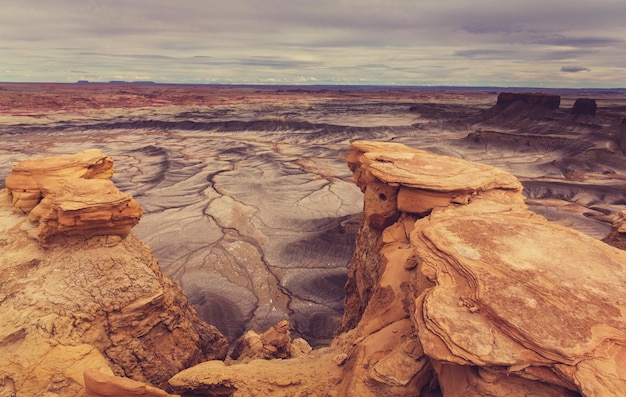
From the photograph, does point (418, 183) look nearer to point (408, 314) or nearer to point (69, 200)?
point (408, 314)

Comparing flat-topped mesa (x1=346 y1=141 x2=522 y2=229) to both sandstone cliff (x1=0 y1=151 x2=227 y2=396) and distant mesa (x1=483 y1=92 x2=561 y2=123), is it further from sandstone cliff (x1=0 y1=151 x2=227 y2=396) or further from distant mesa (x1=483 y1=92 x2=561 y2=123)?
distant mesa (x1=483 y1=92 x2=561 y2=123)

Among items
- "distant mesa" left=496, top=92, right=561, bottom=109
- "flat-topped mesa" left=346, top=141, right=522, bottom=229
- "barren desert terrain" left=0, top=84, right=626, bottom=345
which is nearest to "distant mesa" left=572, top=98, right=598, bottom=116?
"barren desert terrain" left=0, top=84, right=626, bottom=345

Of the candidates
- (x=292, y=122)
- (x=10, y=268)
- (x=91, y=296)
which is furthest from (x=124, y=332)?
(x=292, y=122)

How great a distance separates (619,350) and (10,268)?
8.76 m

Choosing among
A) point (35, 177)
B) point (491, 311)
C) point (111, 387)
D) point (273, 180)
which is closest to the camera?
point (491, 311)

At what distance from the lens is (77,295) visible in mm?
6297

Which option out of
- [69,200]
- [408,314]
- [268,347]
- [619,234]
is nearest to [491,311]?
[408,314]

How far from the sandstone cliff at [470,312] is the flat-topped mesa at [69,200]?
3.29m

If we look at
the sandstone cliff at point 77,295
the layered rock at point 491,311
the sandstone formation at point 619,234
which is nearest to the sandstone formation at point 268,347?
the sandstone cliff at point 77,295

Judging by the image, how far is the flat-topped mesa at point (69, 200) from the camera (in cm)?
686

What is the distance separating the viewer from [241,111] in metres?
71.7

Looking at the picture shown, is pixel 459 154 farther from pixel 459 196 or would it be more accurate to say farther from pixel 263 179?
pixel 459 196

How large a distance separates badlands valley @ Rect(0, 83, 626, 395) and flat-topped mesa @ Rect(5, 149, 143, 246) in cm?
512

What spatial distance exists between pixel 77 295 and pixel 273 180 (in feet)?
74.4
